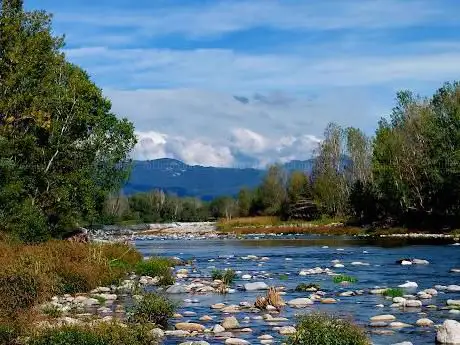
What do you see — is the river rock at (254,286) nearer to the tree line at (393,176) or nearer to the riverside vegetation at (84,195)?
the riverside vegetation at (84,195)

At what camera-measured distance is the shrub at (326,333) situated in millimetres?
14320

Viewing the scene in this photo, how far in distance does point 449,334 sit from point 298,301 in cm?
813

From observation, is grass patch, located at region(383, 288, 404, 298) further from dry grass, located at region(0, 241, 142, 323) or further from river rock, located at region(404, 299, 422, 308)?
dry grass, located at region(0, 241, 142, 323)

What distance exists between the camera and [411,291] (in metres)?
28.0

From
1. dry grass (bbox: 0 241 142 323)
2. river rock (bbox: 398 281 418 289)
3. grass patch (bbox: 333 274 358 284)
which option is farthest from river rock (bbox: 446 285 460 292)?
dry grass (bbox: 0 241 142 323)

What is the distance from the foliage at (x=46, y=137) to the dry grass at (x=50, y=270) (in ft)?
21.4

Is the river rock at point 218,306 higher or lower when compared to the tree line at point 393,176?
lower

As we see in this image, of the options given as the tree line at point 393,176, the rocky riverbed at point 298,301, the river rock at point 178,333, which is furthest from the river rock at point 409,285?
the tree line at point 393,176

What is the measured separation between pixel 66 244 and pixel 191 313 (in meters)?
11.1

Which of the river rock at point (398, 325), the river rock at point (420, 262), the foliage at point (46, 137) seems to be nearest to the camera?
the river rock at point (398, 325)

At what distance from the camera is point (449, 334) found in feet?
54.9

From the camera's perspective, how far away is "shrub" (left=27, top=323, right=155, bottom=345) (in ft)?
46.2

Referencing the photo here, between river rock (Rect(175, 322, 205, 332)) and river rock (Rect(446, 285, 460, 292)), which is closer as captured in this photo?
river rock (Rect(175, 322, 205, 332))

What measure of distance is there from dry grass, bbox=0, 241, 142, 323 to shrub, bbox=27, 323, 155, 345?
2078 millimetres
